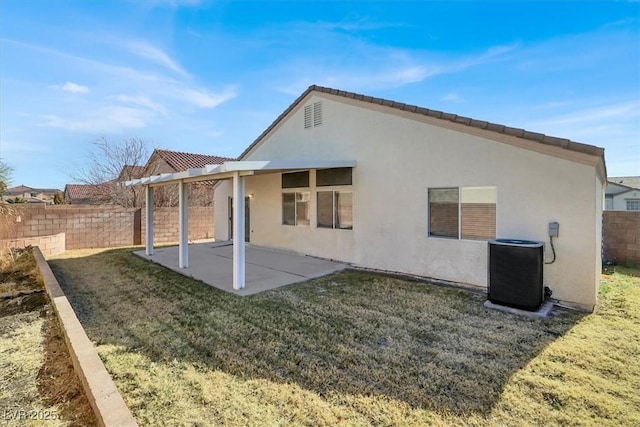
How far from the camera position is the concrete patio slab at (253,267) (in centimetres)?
788

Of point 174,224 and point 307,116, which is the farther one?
point 174,224

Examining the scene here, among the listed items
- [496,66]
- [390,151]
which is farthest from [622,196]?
[390,151]

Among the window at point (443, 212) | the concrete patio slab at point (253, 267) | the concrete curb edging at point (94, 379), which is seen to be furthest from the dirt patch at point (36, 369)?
the window at point (443, 212)

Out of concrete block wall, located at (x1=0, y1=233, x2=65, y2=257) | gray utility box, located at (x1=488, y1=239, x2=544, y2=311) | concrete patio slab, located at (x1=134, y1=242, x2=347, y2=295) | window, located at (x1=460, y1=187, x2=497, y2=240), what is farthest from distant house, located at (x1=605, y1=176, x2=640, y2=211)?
concrete block wall, located at (x1=0, y1=233, x2=65, y2=257)

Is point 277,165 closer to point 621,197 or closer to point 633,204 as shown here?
point 621,197

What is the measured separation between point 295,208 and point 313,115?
343 cm

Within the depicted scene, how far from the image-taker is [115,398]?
9.73ft

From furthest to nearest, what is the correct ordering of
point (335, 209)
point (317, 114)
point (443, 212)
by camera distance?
point (317, 114) → point (335, 209) → point (443, 212)

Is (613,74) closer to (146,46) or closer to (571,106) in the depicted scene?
(571,106)

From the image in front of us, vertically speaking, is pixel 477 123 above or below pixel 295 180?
above

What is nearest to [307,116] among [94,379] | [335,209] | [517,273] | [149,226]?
[335,209]

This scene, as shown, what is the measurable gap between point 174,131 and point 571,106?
21.5 meters

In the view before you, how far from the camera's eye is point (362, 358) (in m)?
4.08

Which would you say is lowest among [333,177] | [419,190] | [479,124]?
[419,190]
